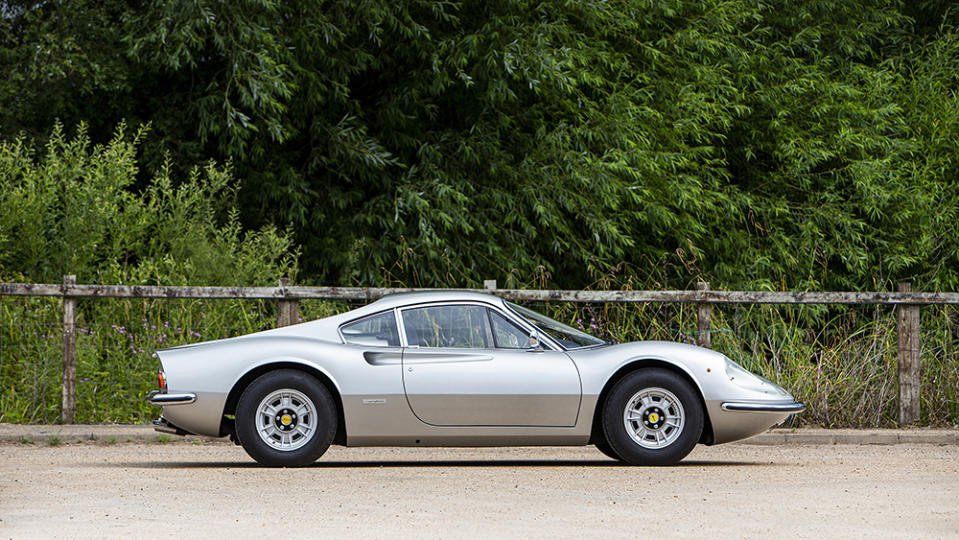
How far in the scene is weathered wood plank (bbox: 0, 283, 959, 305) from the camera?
12.6 m

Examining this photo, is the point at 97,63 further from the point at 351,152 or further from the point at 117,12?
the point at 351,152

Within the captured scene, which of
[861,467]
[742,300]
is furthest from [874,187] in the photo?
[861,467]

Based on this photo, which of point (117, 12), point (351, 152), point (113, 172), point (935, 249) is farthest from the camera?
point (935, 249)

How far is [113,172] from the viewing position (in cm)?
1521

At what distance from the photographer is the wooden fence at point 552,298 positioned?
12625 mm

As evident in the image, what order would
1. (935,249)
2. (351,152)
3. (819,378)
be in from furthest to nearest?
(935,249), (351,152), (819,378)

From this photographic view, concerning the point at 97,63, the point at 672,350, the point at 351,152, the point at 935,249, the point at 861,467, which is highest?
the point at 97,63

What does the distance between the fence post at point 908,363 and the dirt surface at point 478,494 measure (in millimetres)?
1555

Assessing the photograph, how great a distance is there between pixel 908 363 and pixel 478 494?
6648mm

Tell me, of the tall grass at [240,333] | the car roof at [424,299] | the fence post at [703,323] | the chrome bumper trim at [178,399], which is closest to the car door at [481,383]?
the car roof at [424,299]

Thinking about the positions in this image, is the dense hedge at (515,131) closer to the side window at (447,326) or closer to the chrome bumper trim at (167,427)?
the side window at (447,326)

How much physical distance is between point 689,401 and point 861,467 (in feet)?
4.92

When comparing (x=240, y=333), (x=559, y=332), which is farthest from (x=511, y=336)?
(x=240, y=333)

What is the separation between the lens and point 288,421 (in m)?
9.52
